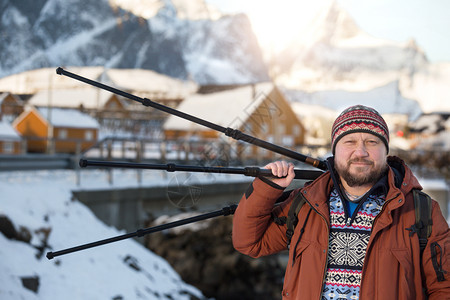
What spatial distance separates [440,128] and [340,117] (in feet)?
144

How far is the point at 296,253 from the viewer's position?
2223mm

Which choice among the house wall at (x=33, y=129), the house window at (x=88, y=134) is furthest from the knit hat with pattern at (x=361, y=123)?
the house window at (x=88, y=134)

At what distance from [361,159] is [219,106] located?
1527cm

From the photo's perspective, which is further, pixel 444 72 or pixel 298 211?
pixel 444 72

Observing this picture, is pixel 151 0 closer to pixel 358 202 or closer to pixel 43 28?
pixel 43 28

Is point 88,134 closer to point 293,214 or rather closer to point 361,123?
A: point 293,214

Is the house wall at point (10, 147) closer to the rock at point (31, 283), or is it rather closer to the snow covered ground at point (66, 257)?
the snow covered ground at point (66, 257)

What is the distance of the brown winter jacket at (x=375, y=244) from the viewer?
2.02 m

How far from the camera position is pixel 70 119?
78.8 ft

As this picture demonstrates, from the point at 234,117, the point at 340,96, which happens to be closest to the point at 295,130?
the point at 234,117

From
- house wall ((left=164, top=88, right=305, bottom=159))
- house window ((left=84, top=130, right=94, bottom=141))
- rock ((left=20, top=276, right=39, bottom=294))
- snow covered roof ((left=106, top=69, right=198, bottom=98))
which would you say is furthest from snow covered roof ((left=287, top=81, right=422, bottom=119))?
rock ((left=20, top=276, right=39, bottom=294))

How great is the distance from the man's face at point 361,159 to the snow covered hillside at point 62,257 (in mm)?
3952

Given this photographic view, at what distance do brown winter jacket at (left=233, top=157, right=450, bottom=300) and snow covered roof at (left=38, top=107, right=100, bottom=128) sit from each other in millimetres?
21905

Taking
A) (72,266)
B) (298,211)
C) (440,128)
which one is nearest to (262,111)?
(72,266)
